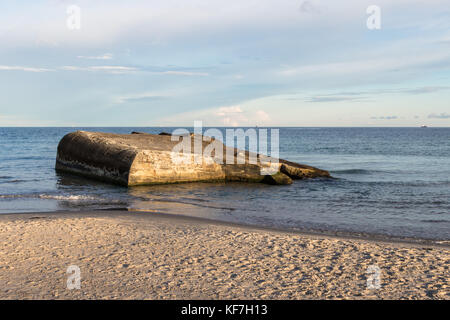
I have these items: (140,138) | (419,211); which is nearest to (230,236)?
(419,211)

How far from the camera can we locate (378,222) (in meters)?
8.39

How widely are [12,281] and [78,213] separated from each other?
174 inches

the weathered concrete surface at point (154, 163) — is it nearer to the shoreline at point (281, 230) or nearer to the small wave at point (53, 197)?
the small wave at point (53, 197)

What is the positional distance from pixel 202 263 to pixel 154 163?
25.8 ft

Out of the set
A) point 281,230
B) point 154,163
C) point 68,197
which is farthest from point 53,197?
point 281,230

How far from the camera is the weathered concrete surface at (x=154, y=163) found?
41.1 ft

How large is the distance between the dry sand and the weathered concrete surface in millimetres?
5141

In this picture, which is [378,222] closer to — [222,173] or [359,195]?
[359,195]

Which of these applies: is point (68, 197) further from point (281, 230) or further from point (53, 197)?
point (281, 230)

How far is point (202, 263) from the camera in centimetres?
514

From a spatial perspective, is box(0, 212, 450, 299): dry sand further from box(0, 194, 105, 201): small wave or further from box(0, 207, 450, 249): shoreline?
box(0, 194, 105, 201): small wave

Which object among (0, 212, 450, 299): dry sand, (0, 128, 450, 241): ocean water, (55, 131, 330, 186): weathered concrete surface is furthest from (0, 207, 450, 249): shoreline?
(55, 131, 330, 186): weathered concrete surface

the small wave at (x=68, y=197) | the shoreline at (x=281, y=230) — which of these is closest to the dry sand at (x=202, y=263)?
the shoreline at (x=281, y=230)

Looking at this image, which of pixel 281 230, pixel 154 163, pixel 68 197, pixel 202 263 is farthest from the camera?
pixel 154 163
